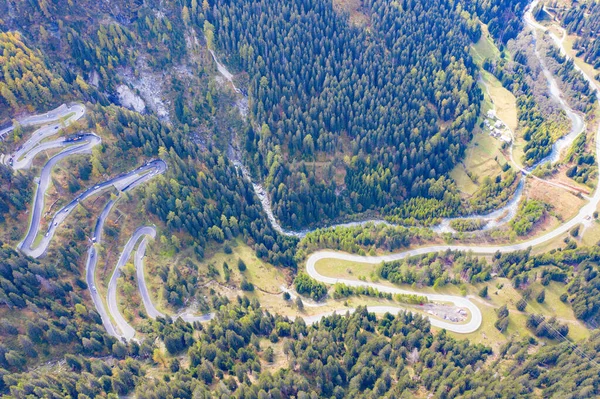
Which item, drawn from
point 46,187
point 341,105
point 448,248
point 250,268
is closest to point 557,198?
point 448,248

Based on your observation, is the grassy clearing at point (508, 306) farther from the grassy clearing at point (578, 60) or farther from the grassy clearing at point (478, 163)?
the grassy clearing at point (578, 60)

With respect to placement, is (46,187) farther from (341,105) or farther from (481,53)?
(481,53)

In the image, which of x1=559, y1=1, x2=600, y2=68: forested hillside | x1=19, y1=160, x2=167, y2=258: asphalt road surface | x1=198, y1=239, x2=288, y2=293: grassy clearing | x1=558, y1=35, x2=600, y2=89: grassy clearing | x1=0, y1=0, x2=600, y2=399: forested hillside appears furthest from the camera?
x1=559, y1=1, x2=600, y2=68: forested hillside

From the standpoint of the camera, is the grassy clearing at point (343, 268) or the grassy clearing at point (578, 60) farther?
the grassy clearing at point (578, 60)

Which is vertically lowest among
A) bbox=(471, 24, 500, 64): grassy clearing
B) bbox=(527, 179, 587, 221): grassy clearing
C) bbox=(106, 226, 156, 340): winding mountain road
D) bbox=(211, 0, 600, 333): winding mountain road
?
bbox=(106, 226, 156, 340): winding mountain road

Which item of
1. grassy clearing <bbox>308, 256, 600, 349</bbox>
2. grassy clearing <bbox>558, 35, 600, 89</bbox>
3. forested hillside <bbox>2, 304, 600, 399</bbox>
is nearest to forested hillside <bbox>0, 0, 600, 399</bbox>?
forested hillside <bbox>2, 304, 600, 399</bbox>

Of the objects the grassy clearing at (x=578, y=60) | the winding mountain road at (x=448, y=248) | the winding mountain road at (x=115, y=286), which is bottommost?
the winding mountain road at (x=115, y=286)

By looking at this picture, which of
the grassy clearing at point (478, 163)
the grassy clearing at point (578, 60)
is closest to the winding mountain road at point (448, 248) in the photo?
the grassy clearing at point (478, 163)

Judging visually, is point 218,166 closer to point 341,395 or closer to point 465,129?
point 341,395

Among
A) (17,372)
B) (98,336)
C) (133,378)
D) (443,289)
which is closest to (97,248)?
(98,336)

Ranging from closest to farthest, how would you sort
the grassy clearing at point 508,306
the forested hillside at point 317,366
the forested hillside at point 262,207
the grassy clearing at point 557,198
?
the forested hillside at point 317,366, the forested hillside at point 262,207, the grassy clearing at point 508,306, the grassy clearing at point 557,198

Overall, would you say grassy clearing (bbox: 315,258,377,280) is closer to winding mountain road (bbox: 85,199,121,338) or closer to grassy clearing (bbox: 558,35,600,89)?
winding mountain road (bbox: 85,199,121,338)
